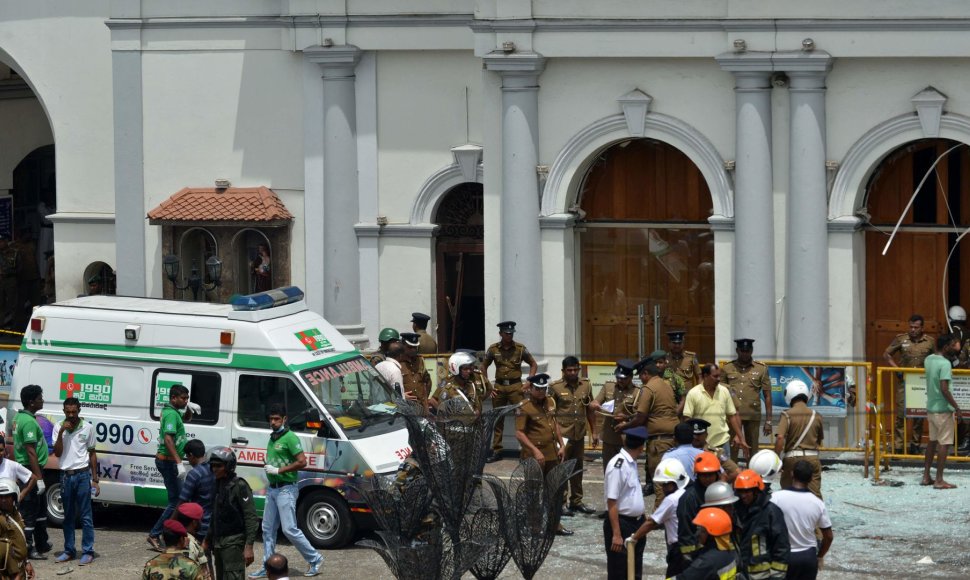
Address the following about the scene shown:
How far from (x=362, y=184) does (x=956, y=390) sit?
8.66 metres

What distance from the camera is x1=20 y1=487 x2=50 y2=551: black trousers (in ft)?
56.2

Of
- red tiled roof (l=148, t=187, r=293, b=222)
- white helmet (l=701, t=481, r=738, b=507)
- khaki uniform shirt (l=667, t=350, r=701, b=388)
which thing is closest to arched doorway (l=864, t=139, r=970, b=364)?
khaki uniform shirt (l=667, t=350, r=701, b=388)

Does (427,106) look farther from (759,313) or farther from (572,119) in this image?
(759,313)

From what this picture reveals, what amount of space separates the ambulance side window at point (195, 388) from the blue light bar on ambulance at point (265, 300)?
706 millimetres

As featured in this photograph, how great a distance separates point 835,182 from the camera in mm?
21438

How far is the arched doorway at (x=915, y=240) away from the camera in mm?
21734

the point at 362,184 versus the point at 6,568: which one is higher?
the point at 362,184

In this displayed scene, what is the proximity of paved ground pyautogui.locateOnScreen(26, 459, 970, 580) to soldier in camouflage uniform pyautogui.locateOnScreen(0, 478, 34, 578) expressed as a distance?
2.30 m

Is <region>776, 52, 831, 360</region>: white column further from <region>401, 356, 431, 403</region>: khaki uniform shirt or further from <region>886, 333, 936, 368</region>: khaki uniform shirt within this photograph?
<region>401, 356, 431, 403</region>: khaki uniform shirt

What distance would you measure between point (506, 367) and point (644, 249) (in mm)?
2904

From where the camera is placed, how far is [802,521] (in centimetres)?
1366

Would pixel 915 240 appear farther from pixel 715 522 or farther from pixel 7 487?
pixel 7 487

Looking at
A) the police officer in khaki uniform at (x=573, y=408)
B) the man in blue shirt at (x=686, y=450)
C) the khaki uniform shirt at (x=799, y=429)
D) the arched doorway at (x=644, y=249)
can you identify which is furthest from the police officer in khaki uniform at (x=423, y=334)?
the man in blue shirt at (x=686, y=450)

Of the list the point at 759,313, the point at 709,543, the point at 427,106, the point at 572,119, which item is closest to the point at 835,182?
the point at 759,313
